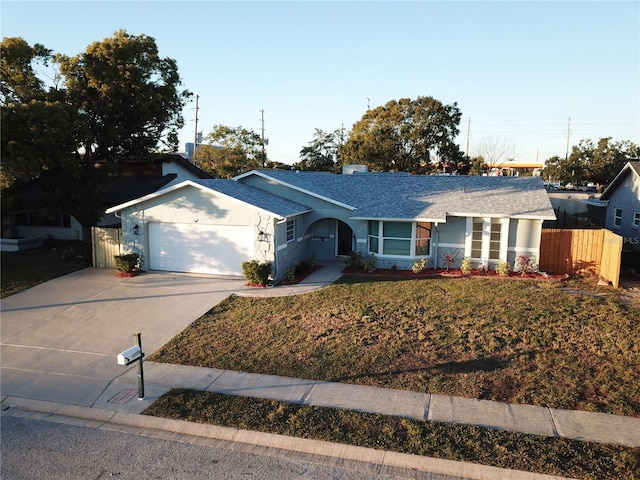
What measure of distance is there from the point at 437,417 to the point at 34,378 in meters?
8.03

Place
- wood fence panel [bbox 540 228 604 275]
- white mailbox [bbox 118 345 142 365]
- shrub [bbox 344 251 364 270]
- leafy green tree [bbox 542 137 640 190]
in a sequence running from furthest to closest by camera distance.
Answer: leafy green tree [bbox 542 137 640 190] < shrub [bbox 344 251 364 270] < wood fence panel [bbox 540 228 604 275] < white mailbox [bbox 118 345 142 365]

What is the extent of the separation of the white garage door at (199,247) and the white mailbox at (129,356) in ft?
29.2

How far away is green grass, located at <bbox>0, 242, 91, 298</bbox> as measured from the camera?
16.2 metres

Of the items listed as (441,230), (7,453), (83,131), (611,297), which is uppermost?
(83,131)

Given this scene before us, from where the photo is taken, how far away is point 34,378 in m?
9.46

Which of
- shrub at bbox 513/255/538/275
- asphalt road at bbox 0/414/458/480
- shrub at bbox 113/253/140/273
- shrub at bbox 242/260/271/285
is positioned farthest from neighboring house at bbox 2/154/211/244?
asphalt road at bbox 0/414/458/480

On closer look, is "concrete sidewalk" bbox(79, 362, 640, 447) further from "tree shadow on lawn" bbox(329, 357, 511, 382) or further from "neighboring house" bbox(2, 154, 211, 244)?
"neighboring house" bbox(2, 154, 211, 244)

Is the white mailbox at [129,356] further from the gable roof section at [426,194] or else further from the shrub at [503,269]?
the shrub at [503,269]

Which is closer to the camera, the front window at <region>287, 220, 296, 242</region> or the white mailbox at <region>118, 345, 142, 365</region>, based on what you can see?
the white mailbox at <region>118, 345, 142, 365</region>

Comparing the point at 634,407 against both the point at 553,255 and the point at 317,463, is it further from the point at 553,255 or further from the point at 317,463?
the point at 553,255

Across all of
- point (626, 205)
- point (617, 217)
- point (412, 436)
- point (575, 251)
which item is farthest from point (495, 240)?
point (412, 436)

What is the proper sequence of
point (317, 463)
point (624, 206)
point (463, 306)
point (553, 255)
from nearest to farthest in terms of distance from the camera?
point (317, 463)
point (463, 306)
point (553, 255)
point (624, 206)

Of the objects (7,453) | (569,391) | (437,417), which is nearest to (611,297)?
(569,391)

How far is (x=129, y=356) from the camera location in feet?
25.5
